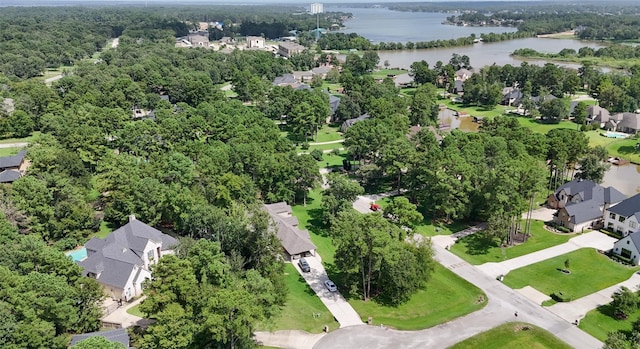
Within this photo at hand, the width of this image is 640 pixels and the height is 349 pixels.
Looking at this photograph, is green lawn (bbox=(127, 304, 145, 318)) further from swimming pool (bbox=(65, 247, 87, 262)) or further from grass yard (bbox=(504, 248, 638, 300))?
grass yard (bbox=(504, 248, 638, 300))

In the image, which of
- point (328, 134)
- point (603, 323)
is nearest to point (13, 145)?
point (328, 134)

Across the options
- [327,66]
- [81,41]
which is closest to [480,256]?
[327,66]

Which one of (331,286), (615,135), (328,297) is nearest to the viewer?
(328,297)

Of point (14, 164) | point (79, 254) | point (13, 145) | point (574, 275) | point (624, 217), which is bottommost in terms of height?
point (574, 275)

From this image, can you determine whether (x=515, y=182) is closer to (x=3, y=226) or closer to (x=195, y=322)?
(x=195, y=322)

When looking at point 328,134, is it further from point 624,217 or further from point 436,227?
point 624,217

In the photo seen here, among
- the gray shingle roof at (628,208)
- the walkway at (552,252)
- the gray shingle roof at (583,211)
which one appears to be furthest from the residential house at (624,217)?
the walkway at (552,252)

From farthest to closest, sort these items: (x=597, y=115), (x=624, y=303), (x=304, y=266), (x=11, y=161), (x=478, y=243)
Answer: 1. (x=597, y=115)
2. (x=11, y=161)
3. (x=478, y=243)
4. (x=304, y=266)
5. (x=624, y=303)
